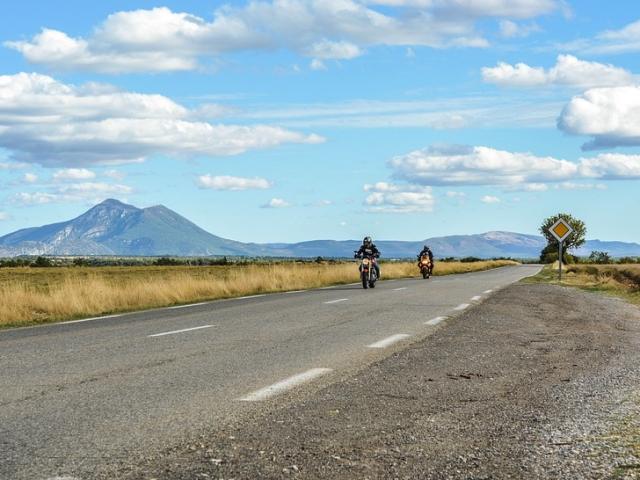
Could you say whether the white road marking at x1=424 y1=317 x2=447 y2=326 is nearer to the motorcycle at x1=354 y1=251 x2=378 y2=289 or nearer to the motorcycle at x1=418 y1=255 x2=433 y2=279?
the motorcycle at x1=354 y1=251 x2=378 y2=289

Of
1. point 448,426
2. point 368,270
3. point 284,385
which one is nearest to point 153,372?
point 284,385

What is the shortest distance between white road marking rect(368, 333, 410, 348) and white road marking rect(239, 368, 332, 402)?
233 centimetres

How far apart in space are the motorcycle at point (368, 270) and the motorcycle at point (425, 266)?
43.5ft

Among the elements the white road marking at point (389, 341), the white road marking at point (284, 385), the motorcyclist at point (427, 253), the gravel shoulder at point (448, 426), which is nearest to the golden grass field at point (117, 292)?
the white road marking at point (389, 341)

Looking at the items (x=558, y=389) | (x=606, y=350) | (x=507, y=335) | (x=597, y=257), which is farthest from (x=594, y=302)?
(x=597, y=257)

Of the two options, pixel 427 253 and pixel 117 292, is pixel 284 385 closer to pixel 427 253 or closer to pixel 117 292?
pixel 117 292

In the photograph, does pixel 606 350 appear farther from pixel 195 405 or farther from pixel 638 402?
pixel 195 405

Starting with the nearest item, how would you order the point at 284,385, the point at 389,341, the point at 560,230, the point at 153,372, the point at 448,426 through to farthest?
the point at 448,426
the point at 284,385
the point at 153,372
the point at 389,341
the point at 560,230

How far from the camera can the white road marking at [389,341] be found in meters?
10.9

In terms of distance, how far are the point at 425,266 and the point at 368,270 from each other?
47.3 ft

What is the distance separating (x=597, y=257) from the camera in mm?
130875

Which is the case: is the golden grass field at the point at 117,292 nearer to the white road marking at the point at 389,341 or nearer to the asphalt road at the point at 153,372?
the asphalt road at the point at 153,372

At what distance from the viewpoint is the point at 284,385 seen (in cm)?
757

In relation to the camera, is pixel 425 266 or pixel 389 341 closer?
pixel 389 341
